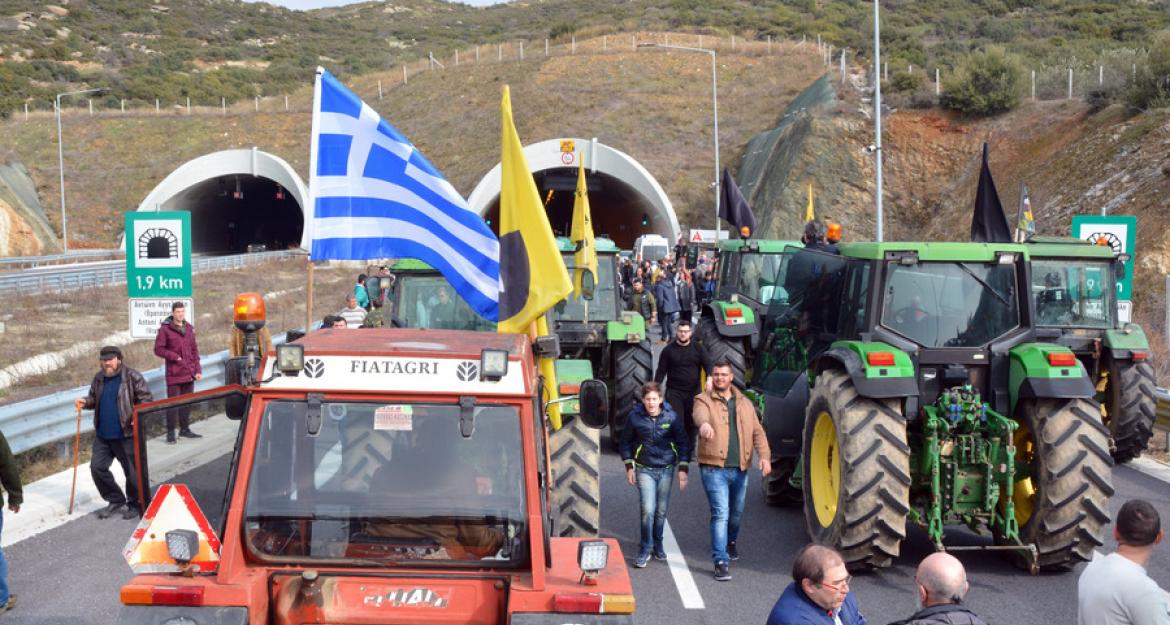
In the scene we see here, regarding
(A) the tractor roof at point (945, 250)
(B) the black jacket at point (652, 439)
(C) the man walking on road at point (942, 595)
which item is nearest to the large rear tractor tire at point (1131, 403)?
(A) the tractor roof at point (945, 250)

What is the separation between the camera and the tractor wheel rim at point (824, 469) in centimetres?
956

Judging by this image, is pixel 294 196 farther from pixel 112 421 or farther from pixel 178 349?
pixel 112 421

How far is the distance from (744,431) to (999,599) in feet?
7.11

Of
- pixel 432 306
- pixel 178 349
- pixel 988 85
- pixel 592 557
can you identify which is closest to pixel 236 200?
pixel 988 85

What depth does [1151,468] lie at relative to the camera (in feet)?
44.3

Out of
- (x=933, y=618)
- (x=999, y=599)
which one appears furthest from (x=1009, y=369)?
(x=933, y=618)

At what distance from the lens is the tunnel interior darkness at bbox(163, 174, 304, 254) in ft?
198

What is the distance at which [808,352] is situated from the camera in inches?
425

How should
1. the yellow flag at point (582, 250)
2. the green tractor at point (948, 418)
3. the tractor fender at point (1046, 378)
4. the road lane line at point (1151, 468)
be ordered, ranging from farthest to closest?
the yellow flag at point (582, 250) < the road lane line at point (1151, 468) < the tractor fender at point (1046, 378) < the green tractor at point (948, 418)

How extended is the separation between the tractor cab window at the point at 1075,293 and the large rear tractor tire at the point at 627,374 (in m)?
4.40

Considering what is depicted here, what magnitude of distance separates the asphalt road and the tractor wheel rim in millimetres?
486

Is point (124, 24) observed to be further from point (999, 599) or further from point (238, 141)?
point (999, 599)

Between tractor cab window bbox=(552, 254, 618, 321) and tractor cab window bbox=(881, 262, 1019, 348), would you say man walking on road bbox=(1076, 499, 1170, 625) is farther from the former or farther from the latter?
tractor cab window bbox=(552, 254, 618, 321)

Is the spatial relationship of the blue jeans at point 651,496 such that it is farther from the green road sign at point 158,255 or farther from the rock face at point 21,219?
the rock face at point 21,219
